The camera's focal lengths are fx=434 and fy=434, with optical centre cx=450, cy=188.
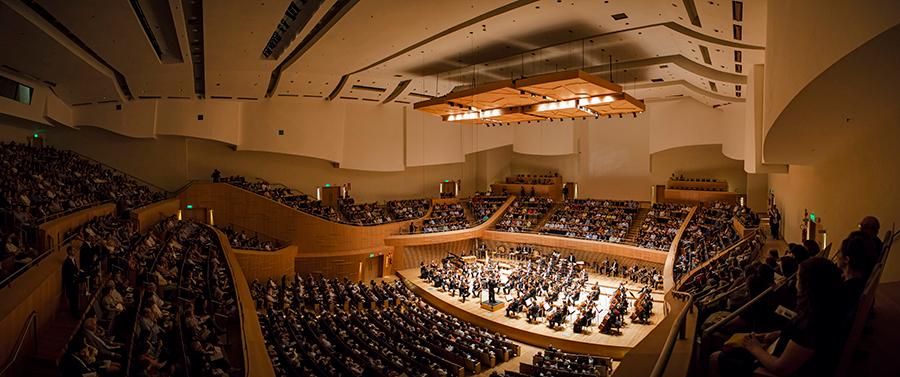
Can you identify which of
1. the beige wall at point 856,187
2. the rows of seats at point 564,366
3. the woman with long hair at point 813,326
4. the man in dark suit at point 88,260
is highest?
the beige wall at point 856,187

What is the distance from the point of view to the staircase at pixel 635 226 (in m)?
16.6

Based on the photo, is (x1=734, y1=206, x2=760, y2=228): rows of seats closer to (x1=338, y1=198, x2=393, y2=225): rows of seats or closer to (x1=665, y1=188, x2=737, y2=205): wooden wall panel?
(x1=665, y1=188, x2=737, y2=205): wooden wall panel

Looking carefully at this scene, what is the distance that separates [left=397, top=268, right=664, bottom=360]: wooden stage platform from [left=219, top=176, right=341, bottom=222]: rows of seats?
540 cm

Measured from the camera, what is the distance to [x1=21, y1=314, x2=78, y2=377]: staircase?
3.89 meters

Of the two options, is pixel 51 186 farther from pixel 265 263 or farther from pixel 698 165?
pixel 698 165

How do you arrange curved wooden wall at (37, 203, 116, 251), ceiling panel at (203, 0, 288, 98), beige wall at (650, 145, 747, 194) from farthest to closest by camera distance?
beige wall at (650, 145, 747, 194)
ceiling panel at (203, 0, 288, 98)
curved wooden wall at (37, 203, 116, 251)

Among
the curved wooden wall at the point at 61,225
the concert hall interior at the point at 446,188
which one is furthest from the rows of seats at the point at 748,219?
the curved wooden wall at the point at 61,225

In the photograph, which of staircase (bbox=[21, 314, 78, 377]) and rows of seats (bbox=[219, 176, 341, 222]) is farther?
rows of seats (bbox=[219, 176, 341, 222])

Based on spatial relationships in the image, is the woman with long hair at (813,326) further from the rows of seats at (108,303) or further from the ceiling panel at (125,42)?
the ceiling panel at (125,42)

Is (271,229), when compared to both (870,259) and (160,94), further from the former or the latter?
(870,259)

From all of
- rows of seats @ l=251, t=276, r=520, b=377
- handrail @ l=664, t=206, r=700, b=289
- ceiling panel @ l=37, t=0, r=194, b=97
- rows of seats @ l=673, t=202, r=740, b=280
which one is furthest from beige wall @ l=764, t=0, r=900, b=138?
ceiling panel @ l=37, t=0, r=194, b=97

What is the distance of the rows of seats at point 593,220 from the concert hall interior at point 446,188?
141 mm

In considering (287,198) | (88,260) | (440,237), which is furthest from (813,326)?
(287,198)

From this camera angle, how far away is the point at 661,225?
16.9 metres
